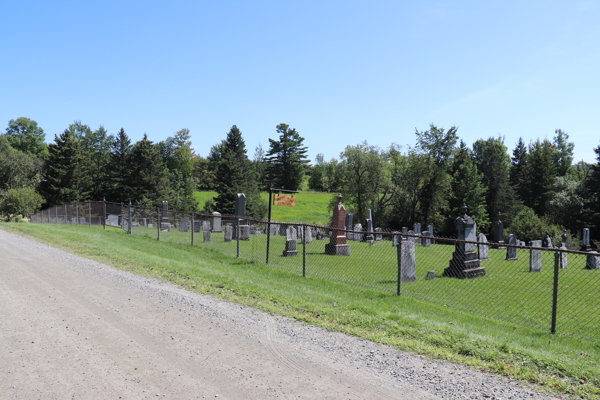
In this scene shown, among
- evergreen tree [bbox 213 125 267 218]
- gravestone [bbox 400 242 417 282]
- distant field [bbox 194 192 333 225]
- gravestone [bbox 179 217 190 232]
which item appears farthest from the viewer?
distant field [bbox 194 192 333 225]

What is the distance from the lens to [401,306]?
8555 mm

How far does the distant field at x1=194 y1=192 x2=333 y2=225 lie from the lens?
61.0 m

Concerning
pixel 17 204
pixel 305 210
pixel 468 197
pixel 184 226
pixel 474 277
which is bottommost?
pixel 474 277

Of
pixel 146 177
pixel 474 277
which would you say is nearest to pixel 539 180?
pixel 146 177

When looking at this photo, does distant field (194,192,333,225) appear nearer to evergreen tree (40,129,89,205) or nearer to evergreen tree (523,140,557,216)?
evergreen tree (40,129,89,205)

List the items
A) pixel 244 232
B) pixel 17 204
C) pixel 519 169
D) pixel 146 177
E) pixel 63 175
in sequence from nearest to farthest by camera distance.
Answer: pixel 244 232 < pixel 17 204 < pixel 63 175 < pixel 146 177 < pixel 519 169

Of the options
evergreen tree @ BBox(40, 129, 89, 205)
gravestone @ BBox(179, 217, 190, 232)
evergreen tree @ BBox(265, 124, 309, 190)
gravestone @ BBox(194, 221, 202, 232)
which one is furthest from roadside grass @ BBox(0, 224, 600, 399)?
evergreen tree @ BBox(265, 124, 309, 190)

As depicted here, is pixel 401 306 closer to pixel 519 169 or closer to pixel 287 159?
pixel 519 169

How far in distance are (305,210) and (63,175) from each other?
34.3 metres

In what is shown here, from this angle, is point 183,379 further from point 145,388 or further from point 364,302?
point 364,302

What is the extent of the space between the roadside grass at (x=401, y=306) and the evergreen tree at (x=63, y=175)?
125ft

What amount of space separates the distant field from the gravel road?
50624 mm

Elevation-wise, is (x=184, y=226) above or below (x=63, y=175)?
below

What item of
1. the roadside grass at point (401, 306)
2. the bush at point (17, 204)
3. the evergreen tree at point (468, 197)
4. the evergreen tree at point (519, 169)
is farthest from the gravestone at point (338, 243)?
the evergreen tree at point (519, 169)
